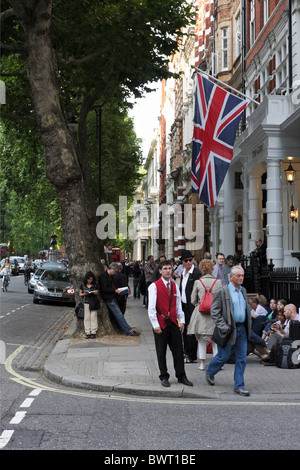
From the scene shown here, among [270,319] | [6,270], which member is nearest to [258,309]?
[270,319]

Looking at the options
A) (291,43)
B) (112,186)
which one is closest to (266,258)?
(291,43)

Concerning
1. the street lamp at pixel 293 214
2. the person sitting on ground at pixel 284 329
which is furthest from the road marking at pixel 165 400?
the street lamp at pixel 293 214

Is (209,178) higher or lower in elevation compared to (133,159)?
lower

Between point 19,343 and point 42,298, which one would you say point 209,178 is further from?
point 42,298

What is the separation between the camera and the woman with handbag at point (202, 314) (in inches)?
415

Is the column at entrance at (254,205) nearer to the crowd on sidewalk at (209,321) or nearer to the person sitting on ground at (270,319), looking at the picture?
the crowd on sidewalk at (209,321)

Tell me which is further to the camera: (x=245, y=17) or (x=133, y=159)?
(x=133, y=159)

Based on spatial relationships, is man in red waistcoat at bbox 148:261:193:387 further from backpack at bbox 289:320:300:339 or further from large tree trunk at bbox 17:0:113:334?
large tree trunk at bbox 17:0:113:334

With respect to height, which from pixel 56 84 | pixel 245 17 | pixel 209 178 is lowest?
pixel 209 178

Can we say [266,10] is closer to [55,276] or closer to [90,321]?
[55,276]

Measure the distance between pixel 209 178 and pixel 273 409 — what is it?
1216 cm

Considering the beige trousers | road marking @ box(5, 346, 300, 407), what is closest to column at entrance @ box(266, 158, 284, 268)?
the beige trousers
